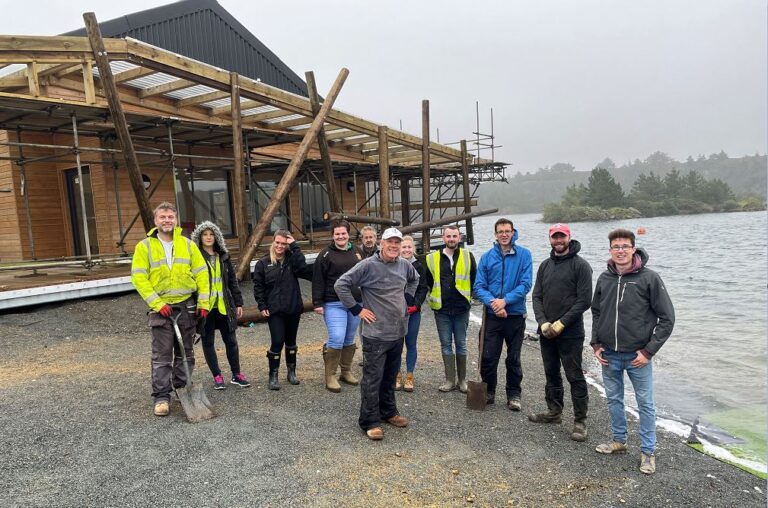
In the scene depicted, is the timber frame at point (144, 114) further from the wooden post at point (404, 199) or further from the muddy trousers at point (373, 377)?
the wooden post at point (404, 199)

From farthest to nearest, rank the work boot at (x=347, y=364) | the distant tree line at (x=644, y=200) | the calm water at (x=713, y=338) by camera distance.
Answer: the distant tree line at (x=644, y=200), the calm water at (x=713, y=338), the work boot at (x=347, y=364)

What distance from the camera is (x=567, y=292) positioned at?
166 inches

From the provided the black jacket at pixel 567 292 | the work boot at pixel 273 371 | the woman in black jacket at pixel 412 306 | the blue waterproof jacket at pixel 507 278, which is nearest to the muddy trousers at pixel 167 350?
the work boot at pixel 273 371

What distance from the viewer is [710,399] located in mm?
6730

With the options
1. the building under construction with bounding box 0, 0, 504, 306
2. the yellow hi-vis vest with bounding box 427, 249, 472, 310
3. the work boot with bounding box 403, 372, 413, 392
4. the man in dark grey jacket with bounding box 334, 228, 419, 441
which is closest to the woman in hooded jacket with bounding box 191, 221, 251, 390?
the man in dark grey jacket with bounding box 334, 228, 419, 441

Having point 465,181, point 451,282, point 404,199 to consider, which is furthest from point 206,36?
point 451,282

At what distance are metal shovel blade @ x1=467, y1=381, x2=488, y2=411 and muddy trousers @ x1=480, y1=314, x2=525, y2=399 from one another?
156mm

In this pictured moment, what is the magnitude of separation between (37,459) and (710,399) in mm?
7648

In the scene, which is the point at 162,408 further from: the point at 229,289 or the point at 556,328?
the point at 556,328

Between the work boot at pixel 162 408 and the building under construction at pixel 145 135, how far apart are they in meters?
4.48

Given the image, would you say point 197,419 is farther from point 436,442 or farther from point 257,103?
point 257,103

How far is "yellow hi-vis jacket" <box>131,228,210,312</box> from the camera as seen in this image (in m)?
4.12

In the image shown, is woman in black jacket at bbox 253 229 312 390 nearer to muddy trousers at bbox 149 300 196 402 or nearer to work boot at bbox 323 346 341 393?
work boot at bbox 323 346 341 393

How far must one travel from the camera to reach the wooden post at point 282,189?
8.98m
